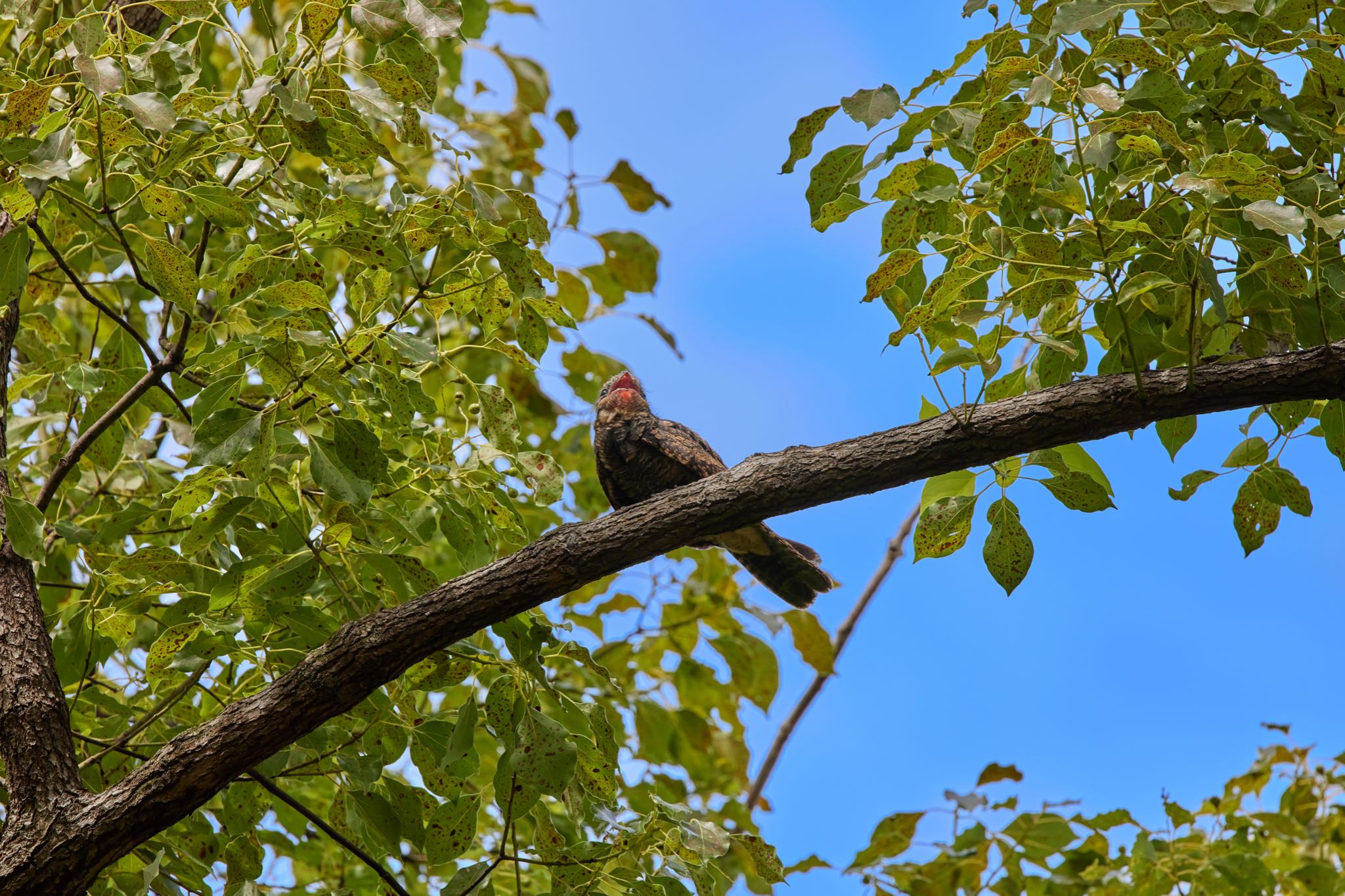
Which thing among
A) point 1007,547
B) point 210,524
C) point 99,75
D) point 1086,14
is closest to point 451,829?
point 210,524

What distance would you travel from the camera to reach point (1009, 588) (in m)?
2.12

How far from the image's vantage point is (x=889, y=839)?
3.19m

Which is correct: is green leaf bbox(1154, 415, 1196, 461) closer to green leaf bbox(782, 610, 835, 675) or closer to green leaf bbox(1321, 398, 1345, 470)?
green leaf bbox(1321, 398, 1345, 470)

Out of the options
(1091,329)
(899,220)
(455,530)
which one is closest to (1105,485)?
(1091,329)

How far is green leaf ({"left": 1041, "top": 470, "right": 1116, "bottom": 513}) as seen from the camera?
2.02 m

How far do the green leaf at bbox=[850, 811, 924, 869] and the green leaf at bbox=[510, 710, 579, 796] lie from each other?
1.49 m

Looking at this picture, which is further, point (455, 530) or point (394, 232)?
point (455, 530)

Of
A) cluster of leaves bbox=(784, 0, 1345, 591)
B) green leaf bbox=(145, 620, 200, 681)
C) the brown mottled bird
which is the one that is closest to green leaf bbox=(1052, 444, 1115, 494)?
cluster of leaves bbox=(784, 0, 1345, 591)

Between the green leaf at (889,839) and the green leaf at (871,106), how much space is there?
6.86ft

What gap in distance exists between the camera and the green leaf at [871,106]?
6.39 feet

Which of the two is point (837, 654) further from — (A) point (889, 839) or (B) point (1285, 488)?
(B) point (1285, 488)

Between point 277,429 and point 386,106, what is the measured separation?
2.06ft

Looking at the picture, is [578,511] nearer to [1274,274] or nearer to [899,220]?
[899,220]

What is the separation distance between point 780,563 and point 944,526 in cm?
125
